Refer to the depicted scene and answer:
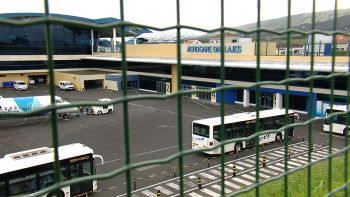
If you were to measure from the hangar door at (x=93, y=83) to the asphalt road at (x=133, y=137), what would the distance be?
810 centimetres

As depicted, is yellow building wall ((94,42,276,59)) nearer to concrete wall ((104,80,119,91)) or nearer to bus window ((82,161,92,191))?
concrete wall ((104,80,119,91))

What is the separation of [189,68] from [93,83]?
10.1m

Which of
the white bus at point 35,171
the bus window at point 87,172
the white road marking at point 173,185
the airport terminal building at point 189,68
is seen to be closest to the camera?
the white bus at point 35,171

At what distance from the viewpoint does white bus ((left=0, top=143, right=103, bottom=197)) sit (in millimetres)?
Result: 7445

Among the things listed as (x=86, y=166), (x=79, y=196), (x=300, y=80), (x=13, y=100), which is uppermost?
(x=300, y=80)

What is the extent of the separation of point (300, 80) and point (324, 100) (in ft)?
59.5

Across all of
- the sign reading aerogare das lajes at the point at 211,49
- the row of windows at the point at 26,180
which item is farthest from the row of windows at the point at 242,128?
the sign reading aerogare das lajes at the point at 211,49

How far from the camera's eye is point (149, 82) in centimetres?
3044

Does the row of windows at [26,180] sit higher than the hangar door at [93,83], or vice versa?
the hangar door at [93,83]

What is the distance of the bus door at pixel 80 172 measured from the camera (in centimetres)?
847

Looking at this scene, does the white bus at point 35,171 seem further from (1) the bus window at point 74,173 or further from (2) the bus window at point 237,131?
(2) the bus window at point 237,131

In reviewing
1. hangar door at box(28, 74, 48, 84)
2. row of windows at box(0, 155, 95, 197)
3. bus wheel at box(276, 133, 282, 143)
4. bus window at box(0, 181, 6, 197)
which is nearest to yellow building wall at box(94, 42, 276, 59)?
hangar door at box(28, 74, 48, 84)

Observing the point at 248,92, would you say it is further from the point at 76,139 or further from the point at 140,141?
the point at 76,139

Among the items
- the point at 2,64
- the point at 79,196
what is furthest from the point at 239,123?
the point at 2,64
